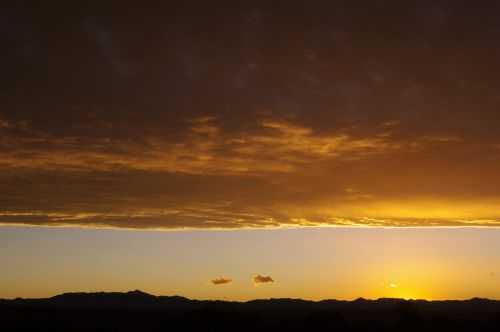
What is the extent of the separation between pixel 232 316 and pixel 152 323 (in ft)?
143

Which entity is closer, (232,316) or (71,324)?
(232,316)

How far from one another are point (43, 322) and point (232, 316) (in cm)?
4478

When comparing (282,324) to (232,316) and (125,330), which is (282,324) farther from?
(125,330)

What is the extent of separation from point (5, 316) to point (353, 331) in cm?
8696

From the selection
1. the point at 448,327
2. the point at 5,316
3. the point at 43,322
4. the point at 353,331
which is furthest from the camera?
the point at 5,316

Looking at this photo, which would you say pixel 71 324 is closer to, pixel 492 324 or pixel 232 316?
pixel 232 316

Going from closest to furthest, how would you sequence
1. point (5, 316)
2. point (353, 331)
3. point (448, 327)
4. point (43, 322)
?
point (353, 331) < point (448, 327) < point (43, 322) < point (5, 316)

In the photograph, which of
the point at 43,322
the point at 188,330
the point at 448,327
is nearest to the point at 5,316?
the point at 43,322

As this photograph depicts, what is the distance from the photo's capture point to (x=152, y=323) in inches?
6284

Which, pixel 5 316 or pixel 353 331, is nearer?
pixel 353 331

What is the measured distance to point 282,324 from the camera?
4692 inches

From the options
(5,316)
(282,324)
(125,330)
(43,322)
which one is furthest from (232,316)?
(5,316)

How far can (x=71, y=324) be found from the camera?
141875 millimetres

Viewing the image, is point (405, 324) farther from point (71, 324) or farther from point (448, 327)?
point (71, 324)
